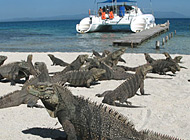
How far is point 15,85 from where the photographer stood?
23.0 ft

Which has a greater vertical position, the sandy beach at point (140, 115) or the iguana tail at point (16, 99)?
the iguana tail at point (16, 99)

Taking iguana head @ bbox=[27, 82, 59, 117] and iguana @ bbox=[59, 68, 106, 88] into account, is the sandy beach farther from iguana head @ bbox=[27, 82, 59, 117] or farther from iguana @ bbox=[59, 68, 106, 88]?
iguana head @ bbox=[27, 82, 59, 117]

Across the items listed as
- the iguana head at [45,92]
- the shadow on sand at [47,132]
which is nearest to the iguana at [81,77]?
the shadow on sand at [47,132]

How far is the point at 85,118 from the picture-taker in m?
3.06

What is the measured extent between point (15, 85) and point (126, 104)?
3140 mm

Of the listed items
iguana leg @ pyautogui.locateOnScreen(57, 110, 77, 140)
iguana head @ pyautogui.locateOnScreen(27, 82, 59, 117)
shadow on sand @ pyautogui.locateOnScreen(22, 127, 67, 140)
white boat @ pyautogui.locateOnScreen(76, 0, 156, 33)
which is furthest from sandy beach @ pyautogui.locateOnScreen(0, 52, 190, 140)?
white boat @ pyautogui.locateOnScreen(76, 0, 156, 33)

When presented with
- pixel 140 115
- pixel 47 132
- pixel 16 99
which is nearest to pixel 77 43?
pixel 16 99

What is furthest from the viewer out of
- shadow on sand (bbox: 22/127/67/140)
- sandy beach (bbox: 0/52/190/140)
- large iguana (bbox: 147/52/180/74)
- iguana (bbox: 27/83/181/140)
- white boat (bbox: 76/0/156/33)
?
white boat (bbox: 76/0/156/33)

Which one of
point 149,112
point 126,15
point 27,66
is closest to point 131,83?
point 149,112

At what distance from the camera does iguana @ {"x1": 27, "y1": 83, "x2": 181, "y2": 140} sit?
113 inches

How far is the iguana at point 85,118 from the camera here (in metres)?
2.86

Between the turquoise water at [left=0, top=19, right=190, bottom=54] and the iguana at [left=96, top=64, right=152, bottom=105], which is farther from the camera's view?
the turquoise water at [left=0, top=19, right=190, bottom=54]

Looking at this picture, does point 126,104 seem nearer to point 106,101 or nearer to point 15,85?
point 106,101

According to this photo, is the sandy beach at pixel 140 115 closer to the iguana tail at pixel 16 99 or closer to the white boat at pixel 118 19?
the iguana tail at pixel 16 99
